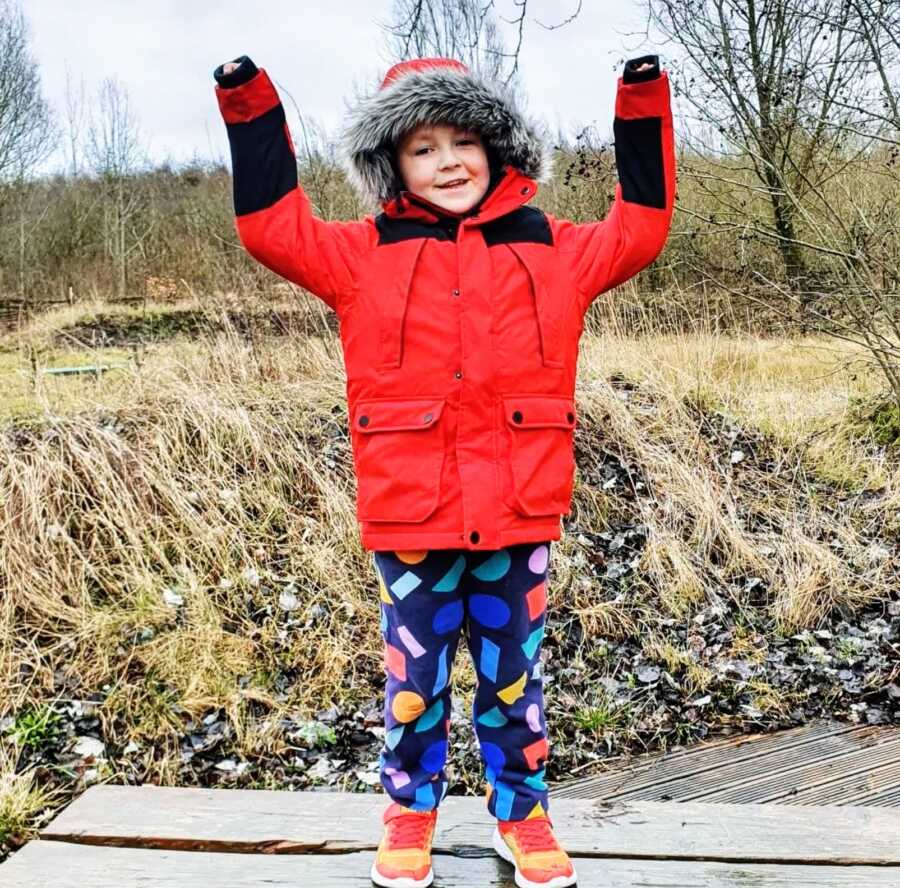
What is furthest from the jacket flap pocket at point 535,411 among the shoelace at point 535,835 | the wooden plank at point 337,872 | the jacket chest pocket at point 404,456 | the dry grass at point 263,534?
the dry grass at point 263,534

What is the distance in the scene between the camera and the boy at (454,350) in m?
1.73

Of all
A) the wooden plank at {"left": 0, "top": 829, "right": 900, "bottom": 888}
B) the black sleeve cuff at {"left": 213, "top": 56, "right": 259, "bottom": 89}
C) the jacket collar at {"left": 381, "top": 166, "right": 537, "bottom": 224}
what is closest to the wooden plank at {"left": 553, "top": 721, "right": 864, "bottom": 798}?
the wooden plank at {"left": 0, "top": 829, "right": 900, "bottom": 888}

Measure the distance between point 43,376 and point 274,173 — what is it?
3639 millimetres

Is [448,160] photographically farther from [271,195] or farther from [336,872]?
[336,872]

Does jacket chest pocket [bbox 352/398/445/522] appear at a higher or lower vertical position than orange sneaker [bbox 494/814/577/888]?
higher

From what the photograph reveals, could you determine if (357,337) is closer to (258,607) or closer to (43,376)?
(258,607)

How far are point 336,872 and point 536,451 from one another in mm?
1039

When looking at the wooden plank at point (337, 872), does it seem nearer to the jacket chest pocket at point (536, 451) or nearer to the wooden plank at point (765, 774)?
the wooden plank at point (765, 774)

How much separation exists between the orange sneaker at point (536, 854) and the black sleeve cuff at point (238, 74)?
1.62 metres

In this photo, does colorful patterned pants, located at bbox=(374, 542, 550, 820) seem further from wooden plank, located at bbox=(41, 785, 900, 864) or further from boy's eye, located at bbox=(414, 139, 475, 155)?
boy's eye, located at bbox=(414, 139, 475, 155)

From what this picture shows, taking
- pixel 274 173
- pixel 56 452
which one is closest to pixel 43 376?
pixel 56 452

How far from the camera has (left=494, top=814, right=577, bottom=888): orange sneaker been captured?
1851 millimetres

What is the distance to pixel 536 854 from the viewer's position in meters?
1.88

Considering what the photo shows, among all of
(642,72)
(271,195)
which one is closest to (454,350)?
(271,195)
